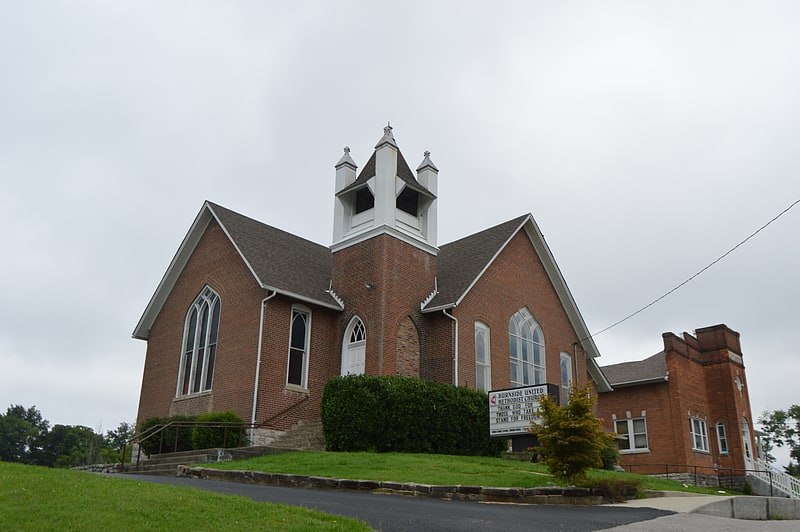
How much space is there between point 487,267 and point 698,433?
1441 centimetres

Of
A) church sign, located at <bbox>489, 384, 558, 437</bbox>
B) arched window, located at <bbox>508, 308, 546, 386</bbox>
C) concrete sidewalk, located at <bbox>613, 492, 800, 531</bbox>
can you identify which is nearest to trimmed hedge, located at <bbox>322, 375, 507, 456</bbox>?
church sign, located at <bbox>489, 384, 558, 437</bbox>

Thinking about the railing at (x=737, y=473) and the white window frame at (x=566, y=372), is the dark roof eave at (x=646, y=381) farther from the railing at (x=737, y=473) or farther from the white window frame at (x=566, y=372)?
the white window frame at (x=566, y=372)

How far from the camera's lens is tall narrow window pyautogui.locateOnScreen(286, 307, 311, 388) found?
78.3ft

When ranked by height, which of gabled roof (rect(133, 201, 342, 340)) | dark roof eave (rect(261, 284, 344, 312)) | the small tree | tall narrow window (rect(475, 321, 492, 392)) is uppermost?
gabled roof (rect(133, 201, 342, 340))

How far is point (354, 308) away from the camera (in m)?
24.9

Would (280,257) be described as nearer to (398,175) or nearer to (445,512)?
(398,175)

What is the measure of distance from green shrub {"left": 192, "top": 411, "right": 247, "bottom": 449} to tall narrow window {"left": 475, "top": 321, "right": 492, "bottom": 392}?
800 cm

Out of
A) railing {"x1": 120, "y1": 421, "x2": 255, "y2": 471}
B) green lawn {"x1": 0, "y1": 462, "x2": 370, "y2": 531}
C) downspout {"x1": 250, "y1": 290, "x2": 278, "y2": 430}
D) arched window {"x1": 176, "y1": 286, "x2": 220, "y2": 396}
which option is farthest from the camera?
arched window {"x1": 176, "y1": 286, "x2": 220, "y2": 396}

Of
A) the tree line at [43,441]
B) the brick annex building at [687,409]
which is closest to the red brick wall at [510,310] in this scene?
the brick annex building at [687,409]

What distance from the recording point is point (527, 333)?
28.4 meters

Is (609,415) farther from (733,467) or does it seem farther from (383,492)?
(383,492)

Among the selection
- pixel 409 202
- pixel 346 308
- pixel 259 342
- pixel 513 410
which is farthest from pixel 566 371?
pixel 259 342

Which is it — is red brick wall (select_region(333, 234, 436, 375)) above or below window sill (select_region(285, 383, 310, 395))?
above

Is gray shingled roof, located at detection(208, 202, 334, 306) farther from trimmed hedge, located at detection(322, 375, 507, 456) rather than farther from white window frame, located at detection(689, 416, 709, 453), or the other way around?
white window frame, located at detection(689, 416, 709, 453)
